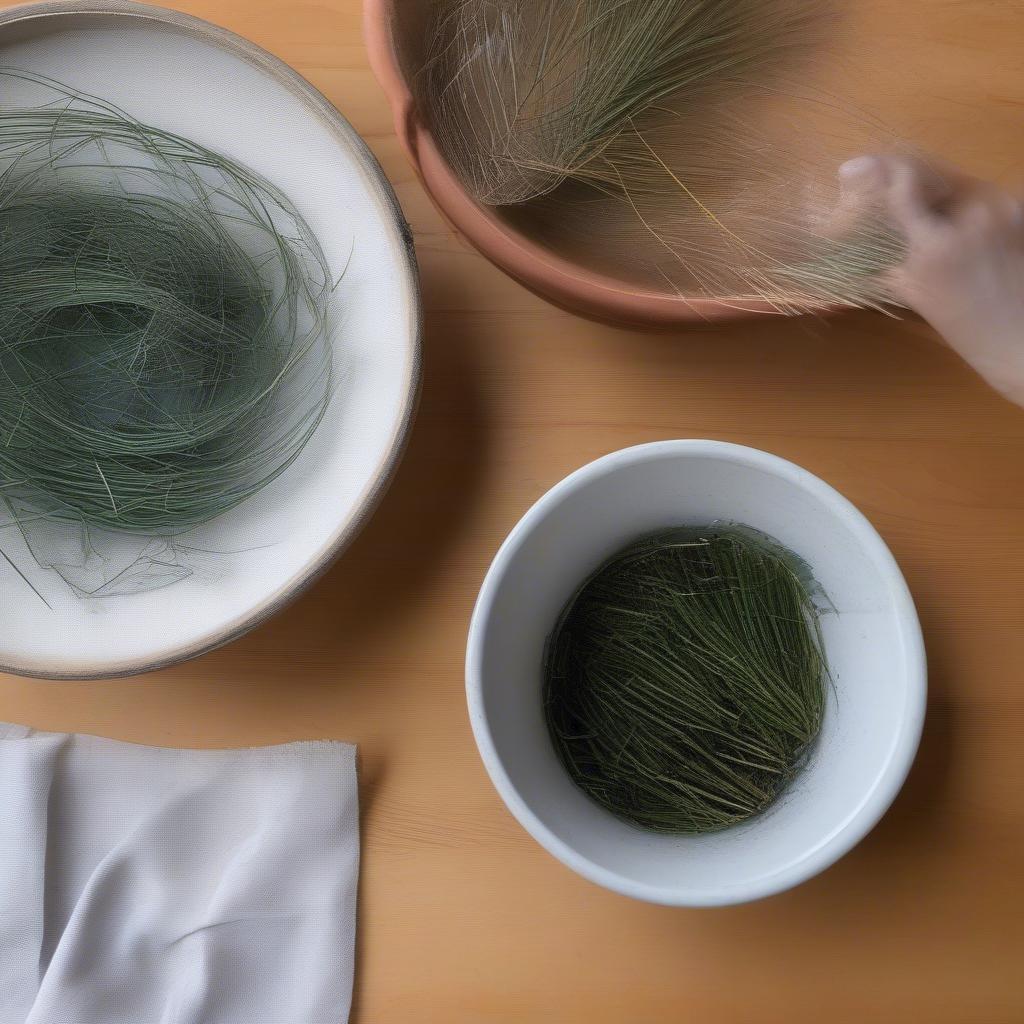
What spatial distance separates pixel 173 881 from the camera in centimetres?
59

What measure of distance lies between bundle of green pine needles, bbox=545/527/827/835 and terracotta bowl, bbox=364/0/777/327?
0.15 meters

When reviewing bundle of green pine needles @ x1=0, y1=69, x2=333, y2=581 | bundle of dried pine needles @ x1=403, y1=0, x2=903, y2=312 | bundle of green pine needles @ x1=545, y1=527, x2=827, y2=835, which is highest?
bundle of dried pine needles @ x1=403, y1=0, x2=903, y2=312

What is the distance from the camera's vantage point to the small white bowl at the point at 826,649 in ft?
1.49

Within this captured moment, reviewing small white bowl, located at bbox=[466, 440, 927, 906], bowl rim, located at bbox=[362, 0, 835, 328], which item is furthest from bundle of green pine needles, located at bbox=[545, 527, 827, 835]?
bowl rim, located at bbox=[362, 0, 835, 328]

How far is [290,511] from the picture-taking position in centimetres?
52

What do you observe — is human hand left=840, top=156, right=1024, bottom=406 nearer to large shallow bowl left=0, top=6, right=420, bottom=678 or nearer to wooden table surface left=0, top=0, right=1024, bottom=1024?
wooden table surface left=0, top=0, right=1024, bottom=1024

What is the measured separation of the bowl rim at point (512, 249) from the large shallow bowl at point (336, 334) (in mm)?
38

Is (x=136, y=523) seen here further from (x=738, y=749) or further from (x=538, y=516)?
(x=738, y=749)

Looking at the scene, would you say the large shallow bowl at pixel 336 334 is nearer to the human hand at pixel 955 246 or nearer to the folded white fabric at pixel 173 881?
the folded white fabric at pixel 173 881

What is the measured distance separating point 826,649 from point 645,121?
0.33 m

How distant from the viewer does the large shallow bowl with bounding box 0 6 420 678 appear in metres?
0.49

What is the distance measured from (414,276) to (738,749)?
35 centimetres

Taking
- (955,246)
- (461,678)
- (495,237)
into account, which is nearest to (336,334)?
(495,237)

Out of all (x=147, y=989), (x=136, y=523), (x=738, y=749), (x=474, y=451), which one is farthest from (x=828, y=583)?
(x=147, y=989)
